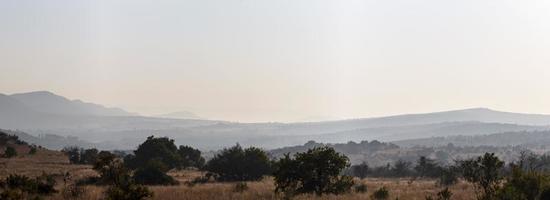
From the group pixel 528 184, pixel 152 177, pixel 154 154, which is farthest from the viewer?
pixel 154 154

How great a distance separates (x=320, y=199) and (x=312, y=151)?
7.23 metres

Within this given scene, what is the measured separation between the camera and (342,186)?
2777cm

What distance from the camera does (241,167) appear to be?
44469 millimetres

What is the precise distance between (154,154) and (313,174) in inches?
1063

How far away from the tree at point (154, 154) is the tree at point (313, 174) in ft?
81.3

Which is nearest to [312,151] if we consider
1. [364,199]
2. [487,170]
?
[364,199]

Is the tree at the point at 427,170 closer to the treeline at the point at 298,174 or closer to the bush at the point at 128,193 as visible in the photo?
the treeline at the point at 298,174

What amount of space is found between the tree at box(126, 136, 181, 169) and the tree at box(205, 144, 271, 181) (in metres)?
7.90

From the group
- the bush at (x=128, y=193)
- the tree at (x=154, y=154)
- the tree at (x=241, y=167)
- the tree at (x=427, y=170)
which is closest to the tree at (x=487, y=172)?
the bush at (x=128, y=193)

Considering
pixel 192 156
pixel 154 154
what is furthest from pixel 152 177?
pixel 192 156

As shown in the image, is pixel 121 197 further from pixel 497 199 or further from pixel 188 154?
pixel 188 154

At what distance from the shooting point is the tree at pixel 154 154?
5150 centimetres

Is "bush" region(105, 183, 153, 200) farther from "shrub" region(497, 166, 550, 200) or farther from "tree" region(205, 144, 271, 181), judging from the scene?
"tree" region(205, 144, 271, 181)

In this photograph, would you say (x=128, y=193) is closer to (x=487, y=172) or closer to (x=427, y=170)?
(x=487, y=172)
